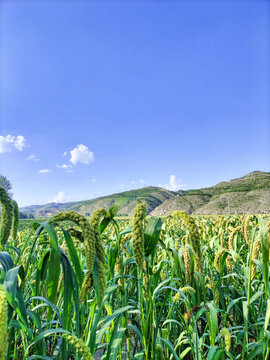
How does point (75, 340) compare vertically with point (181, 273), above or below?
above

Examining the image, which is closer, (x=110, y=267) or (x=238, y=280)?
(x=110, y=267)

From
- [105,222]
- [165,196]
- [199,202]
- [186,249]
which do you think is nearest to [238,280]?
[186,249]

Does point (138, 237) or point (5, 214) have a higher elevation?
point (5, 214)

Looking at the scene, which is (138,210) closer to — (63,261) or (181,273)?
(63,261)

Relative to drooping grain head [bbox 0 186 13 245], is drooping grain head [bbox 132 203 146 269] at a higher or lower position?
lower

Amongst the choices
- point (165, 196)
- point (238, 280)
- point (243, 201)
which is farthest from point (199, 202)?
point (238, 280)

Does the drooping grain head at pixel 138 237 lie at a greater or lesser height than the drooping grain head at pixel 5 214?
lesser

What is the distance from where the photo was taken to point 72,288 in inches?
53.9

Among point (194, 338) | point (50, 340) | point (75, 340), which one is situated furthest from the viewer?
point (50, 340)

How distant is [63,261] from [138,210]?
0.48m

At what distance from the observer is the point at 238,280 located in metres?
3.69

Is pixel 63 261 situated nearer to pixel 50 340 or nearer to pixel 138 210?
pixel 138 210

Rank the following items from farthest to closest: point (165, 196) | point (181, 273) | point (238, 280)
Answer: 1. point (165, 196)
2. point (238, 280)
3. point (181, 273)

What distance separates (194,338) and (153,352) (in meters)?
0.41
